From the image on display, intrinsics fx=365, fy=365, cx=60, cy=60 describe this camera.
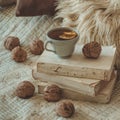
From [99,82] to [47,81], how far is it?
0.15 metres

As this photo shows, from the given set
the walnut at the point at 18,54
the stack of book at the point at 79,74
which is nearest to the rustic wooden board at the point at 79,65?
the stack of book at the point at 79,74

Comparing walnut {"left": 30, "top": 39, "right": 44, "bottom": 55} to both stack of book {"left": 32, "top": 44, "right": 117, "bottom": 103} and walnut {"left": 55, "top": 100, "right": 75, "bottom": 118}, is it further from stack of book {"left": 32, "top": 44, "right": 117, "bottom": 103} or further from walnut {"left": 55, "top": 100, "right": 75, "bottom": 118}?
walnut {"left": 55, "top": 100, "right": 75, "bottom": 118}

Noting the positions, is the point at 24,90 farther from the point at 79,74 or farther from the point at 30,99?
the point at 79,74

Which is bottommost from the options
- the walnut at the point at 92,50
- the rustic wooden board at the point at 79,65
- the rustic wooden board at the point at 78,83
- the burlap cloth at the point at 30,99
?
the burlap cloth at the point at 30,99

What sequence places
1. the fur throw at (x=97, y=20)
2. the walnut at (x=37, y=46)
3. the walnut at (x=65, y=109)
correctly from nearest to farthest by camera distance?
1. the walnut at (x=65, y=109)
2. the fur throw at (x=97, y=20)
3. the walnut at (x=37, y=46)

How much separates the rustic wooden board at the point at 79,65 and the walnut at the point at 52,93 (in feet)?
0.13

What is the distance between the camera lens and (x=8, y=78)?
110 cm

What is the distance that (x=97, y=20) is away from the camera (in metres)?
1.10

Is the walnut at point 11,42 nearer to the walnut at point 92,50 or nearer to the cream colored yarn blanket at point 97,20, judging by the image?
the cream colored yarn blanket at point 97,20

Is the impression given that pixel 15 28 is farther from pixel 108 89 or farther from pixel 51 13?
pixel 108 89

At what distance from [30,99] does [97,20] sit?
1.03 feet

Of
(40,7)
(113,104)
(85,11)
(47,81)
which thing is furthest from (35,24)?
(113,104)

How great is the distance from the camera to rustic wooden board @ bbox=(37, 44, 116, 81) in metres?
0.95

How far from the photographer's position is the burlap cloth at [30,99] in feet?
3.06
